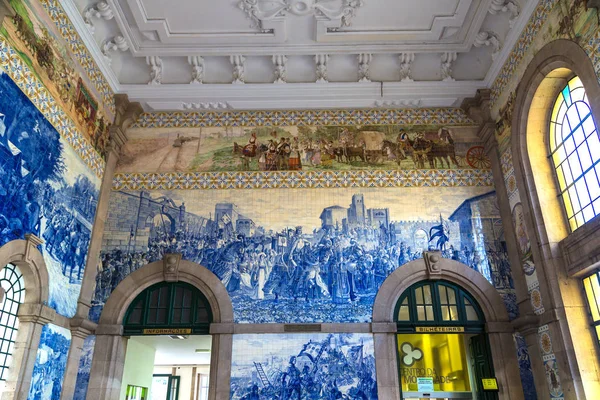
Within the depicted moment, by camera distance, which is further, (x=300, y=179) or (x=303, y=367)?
(x=300, y=179)

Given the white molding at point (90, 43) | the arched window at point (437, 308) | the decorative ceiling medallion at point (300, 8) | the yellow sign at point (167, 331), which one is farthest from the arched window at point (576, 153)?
the white molding at point (90, 43)

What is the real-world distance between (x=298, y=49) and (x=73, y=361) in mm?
7934

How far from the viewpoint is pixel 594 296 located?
788 cm

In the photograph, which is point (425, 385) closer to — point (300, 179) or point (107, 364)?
point (300, 179)

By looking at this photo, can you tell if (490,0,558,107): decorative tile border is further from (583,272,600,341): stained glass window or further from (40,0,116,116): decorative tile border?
(40,0,116,116): decorative tile border

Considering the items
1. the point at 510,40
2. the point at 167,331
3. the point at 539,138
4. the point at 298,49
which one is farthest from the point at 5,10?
the point at 539,138

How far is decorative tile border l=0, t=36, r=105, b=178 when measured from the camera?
7348 millimetres

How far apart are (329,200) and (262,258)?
6.46ft

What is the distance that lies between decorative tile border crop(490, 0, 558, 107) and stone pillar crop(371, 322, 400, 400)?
572 cm

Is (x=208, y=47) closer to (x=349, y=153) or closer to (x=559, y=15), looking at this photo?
(x=349, y=153)

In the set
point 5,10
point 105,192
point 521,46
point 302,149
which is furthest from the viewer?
point 302,149

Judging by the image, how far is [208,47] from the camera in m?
10.9

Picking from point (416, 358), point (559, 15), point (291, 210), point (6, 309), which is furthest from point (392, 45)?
point (6, 309)

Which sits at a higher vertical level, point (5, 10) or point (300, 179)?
point (5, 10)
